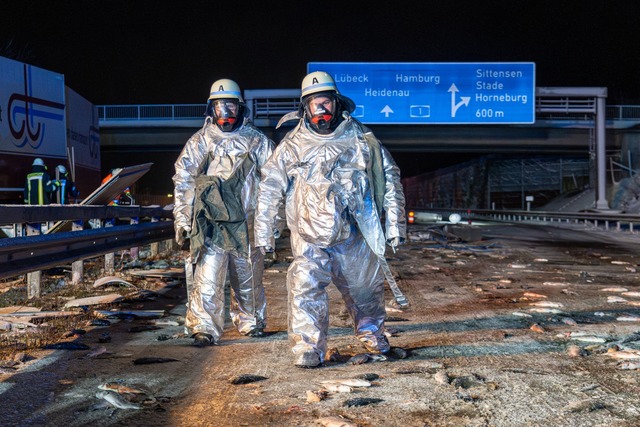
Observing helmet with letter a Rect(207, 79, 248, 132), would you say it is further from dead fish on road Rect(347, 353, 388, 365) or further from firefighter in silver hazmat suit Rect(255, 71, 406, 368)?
dead fish on road Rect(347, 353, 388, 365)

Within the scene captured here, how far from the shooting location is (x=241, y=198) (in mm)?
6223

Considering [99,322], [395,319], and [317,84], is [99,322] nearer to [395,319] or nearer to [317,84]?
[395,319]

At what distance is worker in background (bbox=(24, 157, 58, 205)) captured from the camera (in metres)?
14.7

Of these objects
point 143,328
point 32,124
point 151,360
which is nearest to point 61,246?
point 143,328

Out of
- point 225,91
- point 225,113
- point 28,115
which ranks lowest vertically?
point 225,113

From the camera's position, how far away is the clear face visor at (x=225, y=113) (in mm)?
6270

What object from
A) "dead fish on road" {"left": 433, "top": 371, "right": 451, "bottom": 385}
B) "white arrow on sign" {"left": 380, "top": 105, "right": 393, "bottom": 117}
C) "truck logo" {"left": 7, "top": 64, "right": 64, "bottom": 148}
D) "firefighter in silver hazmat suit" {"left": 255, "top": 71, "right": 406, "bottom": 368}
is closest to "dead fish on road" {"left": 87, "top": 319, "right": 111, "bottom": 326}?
"firefighter in silver hazmat suit" {"left": 255, "top": 71, "right": 406, "bottom": 368}

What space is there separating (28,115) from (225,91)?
36.7 feet

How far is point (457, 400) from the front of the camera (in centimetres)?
400

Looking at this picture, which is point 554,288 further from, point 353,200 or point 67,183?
point 67,183

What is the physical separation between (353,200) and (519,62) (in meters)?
28.3

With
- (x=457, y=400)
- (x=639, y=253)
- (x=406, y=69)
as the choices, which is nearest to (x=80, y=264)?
(x=457, y=400)

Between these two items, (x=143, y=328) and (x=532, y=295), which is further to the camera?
(x=532, y=295)

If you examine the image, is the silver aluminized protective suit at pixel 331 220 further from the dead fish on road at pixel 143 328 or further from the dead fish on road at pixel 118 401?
the dead fish on road at pixel 143 328
